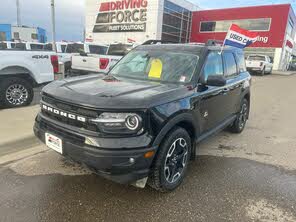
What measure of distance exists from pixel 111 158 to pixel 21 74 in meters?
5.00

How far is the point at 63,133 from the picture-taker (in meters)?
2.96

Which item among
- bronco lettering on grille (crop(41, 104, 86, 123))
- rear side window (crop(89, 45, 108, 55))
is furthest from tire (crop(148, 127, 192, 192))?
rear side window (crop(89, 45, 108, 55))

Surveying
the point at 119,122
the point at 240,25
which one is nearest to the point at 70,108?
the point at 119,122

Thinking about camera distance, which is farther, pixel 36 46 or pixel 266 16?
pixel 266 16

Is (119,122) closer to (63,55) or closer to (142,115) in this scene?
(142,115)

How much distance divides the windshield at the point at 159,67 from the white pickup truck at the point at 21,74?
317 cm

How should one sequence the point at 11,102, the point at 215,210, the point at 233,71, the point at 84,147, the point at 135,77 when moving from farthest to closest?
1. the point at 11,102
2. the point at 233,71
3. the point at 135,77
4. the point at 215,210
5. the point at 84,147

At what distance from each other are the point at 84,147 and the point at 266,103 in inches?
345

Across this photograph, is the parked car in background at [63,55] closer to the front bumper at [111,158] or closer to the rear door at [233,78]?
the rear door at [233,78]

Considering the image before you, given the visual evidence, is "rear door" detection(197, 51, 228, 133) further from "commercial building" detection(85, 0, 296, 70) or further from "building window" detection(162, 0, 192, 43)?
"building window" detection(162, 0, 192, 43)

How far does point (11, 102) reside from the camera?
6.51 meters

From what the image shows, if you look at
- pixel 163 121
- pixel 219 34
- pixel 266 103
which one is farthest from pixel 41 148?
pixel 219 34

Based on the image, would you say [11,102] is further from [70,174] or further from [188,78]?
[188,78]

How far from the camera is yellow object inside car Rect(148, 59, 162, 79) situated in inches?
153
